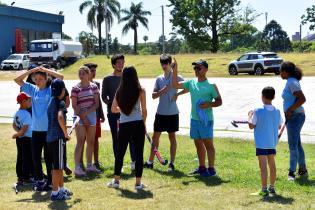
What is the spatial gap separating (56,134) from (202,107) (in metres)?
2.15

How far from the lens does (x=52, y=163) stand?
21.5ft

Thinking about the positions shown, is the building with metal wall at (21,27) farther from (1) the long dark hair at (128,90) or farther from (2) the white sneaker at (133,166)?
(1) the long dark hair at (128,90)

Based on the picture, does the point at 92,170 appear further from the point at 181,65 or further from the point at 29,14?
the point at 29,14

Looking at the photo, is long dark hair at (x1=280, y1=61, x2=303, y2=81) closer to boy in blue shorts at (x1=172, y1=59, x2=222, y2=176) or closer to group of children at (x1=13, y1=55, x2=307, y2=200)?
group of children at (x1=13, y1=55, x2=307, y2=200)

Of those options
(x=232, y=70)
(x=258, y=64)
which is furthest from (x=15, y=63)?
(x=258, y=64)

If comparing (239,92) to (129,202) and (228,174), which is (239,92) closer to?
(228,174)

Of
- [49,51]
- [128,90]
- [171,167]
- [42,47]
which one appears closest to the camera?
[128,90]

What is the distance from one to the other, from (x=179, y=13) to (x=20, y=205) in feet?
208

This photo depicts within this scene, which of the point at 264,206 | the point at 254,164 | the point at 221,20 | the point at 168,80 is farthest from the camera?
the point at 221,20

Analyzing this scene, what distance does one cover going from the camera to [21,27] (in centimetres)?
5959

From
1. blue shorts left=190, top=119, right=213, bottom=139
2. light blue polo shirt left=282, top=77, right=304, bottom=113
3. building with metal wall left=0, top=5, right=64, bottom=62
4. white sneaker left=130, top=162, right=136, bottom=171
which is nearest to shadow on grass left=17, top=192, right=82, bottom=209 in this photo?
white sneaker left=130, top=162, right=136, bottom=171

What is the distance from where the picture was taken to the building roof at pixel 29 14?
56862mm


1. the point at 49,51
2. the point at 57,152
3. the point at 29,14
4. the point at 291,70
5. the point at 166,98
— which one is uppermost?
the point at 29,14

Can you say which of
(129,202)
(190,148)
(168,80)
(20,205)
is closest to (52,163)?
(20,205)
